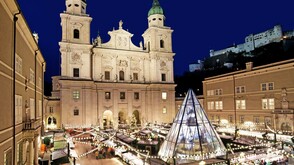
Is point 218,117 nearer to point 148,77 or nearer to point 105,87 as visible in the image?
point 148,77

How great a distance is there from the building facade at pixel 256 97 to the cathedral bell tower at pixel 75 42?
72.9ft

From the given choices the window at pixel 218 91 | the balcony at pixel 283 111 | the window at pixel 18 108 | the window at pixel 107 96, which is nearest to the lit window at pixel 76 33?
the window at pixel 107 96

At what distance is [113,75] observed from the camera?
42.0m

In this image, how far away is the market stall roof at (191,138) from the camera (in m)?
16.7

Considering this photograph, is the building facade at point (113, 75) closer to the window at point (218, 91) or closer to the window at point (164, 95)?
the window at point (164, 95)

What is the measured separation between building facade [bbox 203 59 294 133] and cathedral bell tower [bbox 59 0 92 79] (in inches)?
875

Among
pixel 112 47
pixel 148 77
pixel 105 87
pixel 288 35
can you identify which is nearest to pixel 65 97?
pixel 105 87

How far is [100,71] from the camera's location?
4094 centimetres

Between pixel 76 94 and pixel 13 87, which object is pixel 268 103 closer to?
pixel 76 94

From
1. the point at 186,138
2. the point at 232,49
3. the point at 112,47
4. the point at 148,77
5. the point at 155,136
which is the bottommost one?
the point at 155,136

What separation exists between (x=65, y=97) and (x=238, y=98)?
26537 mm

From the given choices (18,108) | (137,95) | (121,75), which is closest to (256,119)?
(137,95)

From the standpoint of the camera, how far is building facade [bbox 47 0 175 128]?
37594 millimetres

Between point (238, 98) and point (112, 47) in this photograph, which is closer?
point (238, 98)
